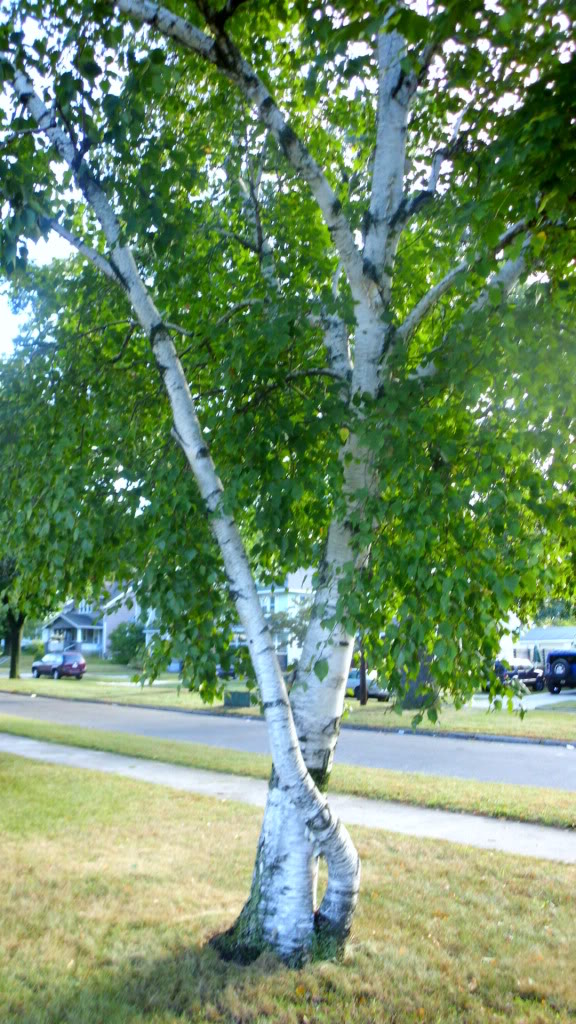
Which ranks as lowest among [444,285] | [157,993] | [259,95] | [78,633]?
[157,993]

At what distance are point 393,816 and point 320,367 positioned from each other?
5.50 meters

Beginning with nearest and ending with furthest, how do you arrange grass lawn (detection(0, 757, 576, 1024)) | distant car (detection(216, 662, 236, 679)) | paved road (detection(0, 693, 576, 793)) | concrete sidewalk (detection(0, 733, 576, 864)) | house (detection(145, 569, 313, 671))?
grass lawn (detection(0, 757, 576, 1024)), distant car (detection(216, 662, 236, 679)), house (detection(145, 569, 313, 671)), concrete sidewalk (detection(0, 733, 576, 864)), paved road (detection(0, 693, 576, 793))

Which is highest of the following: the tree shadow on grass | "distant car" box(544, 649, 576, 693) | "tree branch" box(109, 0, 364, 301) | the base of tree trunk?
"tree branch" box(109, 0, 364, 301)

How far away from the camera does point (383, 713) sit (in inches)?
449

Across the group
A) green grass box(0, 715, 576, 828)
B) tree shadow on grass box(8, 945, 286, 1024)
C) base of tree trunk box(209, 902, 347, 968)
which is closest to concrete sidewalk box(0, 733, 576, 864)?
green grass box(0, 715, 576, 828)

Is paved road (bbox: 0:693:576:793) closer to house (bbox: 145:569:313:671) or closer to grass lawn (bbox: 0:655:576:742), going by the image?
grass lawn (bbox: 0:655:576:742)

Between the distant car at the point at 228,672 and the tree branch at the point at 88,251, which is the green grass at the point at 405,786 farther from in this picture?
the tree branch at the point at 88,251

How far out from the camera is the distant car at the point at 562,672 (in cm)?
3347

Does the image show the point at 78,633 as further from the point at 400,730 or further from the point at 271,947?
the point at 271,947

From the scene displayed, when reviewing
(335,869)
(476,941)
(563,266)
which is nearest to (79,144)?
(563,266)

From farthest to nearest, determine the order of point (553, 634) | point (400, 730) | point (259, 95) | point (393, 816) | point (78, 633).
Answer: point (78, 633), point (553, 634), point (400, 730), point (393, 816), point (259, 95)

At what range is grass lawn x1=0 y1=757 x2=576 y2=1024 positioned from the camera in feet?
15.1

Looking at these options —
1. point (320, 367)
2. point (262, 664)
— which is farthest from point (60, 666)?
point (262, 664)

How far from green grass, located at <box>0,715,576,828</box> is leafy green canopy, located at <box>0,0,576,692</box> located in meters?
4.63
